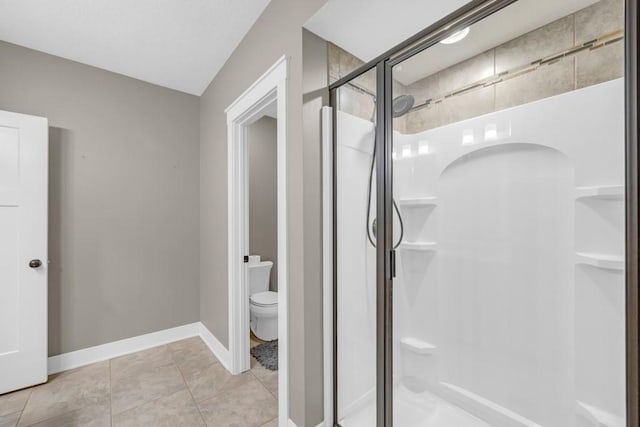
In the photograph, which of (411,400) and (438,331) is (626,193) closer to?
(438,331)

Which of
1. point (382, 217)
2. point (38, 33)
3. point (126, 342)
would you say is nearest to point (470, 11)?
point (382, 217)

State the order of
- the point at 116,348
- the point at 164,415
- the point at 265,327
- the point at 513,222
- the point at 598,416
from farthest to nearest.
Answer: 1. the point at 265,327
2. the point at 116,348
3. the point at 164,415
4. the point at 513,222
5. the point at 598,416

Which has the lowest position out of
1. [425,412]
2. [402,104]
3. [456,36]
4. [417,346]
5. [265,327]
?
[265,327]

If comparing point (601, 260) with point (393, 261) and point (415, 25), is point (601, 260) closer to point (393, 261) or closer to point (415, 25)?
point (393, 261)

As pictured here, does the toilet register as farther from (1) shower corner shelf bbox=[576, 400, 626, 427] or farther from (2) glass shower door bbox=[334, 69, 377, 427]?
(1) shower corner shelf bbox=[576, 400, 626, 427]

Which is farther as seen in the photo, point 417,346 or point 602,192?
point 417,346

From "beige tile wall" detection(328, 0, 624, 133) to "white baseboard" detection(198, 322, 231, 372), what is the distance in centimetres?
221

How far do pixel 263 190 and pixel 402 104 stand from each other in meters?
2.33

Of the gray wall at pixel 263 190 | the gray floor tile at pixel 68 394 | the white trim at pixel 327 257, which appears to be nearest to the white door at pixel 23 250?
the gray floor tile at pixel 68 394

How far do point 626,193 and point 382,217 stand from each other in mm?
809

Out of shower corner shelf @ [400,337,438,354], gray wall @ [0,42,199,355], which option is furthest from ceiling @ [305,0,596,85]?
gray wall @ [0,42,199,355]

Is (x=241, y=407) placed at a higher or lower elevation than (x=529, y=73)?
lower

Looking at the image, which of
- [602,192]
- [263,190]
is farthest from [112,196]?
A: [602,192]

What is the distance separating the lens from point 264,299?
2777 millimetres
